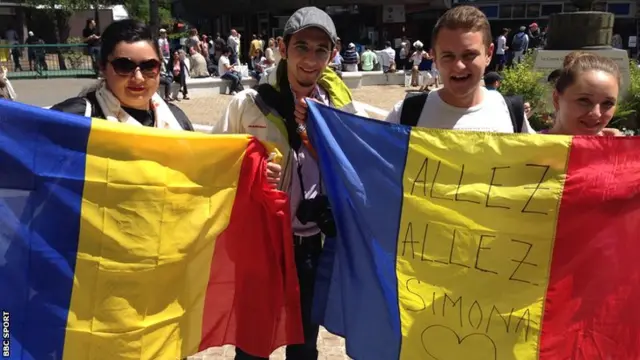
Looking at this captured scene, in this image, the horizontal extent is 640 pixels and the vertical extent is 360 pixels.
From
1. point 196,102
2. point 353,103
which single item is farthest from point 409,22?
point 353,103

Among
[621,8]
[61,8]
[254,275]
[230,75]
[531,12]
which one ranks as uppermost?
[621,8]

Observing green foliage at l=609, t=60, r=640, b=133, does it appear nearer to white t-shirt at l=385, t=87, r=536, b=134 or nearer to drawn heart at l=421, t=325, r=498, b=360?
white t-shirt at l=385, t=87, r=536, b=134

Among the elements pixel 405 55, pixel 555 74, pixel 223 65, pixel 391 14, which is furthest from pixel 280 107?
pixel 391 14

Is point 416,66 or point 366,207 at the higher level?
point 416,66

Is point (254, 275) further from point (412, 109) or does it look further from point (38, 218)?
point (412, 109)

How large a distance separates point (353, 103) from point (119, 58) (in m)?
1.19

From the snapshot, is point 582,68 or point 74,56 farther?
point 74,56

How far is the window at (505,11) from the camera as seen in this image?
35247 mm

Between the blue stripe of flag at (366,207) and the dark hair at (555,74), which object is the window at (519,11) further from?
the blue stripe of flag at (366,207)

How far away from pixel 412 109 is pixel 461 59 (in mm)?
343

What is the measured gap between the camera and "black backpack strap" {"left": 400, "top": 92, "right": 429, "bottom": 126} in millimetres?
2857

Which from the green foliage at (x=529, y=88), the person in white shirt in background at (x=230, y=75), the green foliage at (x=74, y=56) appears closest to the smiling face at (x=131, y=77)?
the green foliage at (x=529, y=88)

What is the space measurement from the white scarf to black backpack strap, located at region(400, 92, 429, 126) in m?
1.08

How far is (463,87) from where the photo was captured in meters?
2.67
